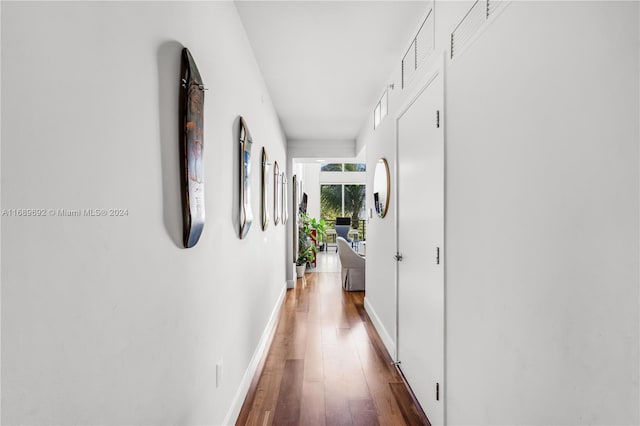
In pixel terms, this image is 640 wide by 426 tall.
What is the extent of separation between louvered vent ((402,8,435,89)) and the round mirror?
803 millimetres

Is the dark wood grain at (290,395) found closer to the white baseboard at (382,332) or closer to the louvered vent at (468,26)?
the white baseboard at (382,332)

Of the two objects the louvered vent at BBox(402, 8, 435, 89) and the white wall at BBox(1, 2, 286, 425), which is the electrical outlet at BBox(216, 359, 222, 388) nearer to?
the white wall at BBox(1, 2, 286, 425)

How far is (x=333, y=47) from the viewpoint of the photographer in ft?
8.04

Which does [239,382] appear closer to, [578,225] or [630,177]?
[578,225]

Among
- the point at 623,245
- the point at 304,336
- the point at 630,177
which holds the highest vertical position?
the point at 630,177

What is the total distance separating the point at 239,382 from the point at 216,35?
6.59 feet

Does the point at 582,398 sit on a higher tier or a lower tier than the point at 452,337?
higher

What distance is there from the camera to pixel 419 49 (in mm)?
2117

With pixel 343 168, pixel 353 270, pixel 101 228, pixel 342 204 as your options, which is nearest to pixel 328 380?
pixel 101 228

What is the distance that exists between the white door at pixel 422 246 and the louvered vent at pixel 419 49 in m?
0.22

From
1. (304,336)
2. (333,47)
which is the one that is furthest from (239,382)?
(333,47)

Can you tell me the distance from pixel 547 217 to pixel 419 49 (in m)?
1.59

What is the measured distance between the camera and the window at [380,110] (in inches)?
123

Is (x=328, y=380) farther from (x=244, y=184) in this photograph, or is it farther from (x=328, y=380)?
(x=244, y=184)
